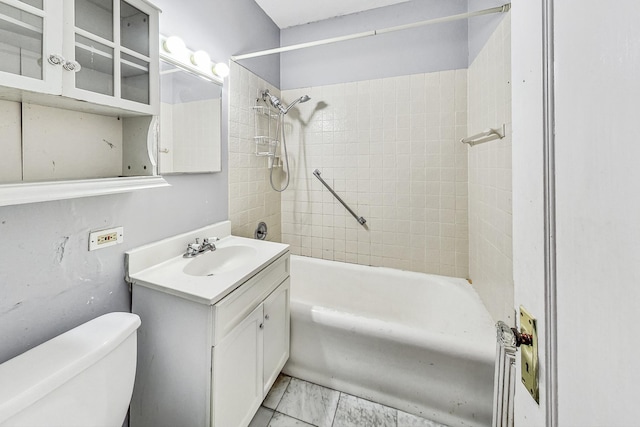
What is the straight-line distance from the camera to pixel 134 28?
977 millimetres

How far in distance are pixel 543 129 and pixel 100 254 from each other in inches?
55.7

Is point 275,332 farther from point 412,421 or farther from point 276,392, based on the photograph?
point 412,421

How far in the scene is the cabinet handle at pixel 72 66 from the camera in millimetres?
732

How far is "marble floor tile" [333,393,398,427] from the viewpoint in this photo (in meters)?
1.36

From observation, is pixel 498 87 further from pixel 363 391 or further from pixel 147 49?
pixel 363 391

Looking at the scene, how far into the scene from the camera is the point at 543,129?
0.39 metres

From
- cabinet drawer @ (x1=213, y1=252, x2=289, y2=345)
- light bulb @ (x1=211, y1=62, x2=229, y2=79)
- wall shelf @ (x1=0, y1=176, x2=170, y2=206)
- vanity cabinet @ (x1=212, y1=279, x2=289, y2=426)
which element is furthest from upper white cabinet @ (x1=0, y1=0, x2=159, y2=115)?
vanity cabinet @ (x1=212, y1=279, x2=289, y2=426)

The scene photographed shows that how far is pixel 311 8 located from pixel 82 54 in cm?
193

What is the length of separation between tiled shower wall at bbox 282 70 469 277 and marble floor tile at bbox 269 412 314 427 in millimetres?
1270

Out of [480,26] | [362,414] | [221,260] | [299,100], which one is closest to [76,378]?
[221,260]

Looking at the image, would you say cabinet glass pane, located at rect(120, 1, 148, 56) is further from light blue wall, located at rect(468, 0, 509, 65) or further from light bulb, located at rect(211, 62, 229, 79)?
light blue wall, located at rect(468, 0, 509, 65)

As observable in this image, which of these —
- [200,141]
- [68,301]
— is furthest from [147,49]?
[68,301]

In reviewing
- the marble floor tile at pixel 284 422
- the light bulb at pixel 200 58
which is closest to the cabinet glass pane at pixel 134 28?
the light bulb at pixel 200 58

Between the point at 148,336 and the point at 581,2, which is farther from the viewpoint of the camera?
the point at 148,336
